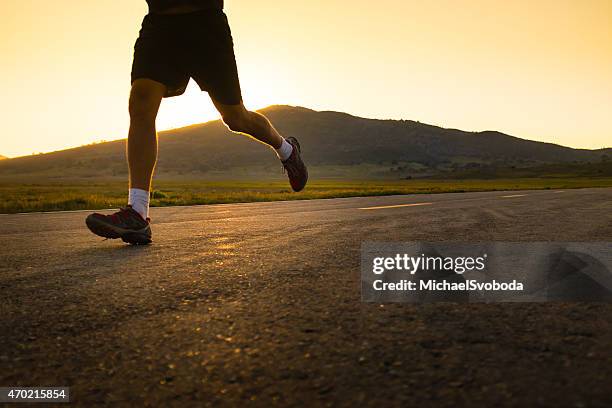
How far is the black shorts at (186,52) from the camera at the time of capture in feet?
12.0

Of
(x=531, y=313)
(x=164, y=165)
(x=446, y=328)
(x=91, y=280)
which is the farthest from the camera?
(x=164, y=165)

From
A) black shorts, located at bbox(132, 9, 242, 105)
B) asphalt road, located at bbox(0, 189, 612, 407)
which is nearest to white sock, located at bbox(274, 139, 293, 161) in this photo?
black shorts, located at bbox(132, 9, 242, 105)

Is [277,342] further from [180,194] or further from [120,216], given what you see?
[180,194]

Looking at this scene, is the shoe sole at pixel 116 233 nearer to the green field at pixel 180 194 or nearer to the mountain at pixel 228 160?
the green field at pixel 180 194

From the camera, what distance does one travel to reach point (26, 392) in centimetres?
111

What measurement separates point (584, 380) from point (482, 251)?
2007 millimetres

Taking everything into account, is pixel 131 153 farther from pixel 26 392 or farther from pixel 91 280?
pixel 26 392

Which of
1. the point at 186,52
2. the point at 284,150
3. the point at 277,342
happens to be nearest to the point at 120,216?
the point at 186,52

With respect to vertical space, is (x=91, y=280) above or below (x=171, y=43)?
below

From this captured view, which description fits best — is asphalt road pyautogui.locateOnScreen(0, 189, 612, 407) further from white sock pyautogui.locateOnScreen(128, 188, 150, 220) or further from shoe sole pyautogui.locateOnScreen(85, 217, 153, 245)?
white sock pyautogui.locateOnScreen(128, 188, 150, 220)

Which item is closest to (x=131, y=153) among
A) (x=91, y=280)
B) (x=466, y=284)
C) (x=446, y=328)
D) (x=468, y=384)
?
(x=91, y=280)

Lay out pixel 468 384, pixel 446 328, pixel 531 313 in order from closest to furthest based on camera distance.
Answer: pixel 468 384
pixel 446 328
pixel 531 313

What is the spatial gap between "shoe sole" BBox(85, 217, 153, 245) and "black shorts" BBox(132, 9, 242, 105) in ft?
3.34

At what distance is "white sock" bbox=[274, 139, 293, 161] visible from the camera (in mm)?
5103
